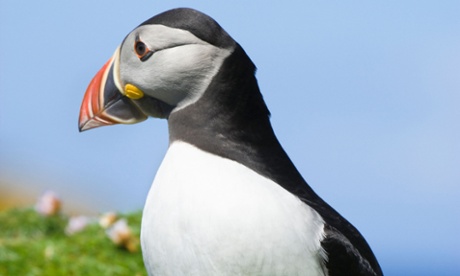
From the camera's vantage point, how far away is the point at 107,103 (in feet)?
11.2

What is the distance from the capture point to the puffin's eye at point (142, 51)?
320 cm

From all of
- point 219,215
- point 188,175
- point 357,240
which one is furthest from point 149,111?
point 357,240

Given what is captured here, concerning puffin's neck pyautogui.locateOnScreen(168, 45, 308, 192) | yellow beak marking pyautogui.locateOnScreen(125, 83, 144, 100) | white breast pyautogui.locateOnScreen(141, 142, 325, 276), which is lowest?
white breast pyautogui.locateOnScreen(141, 142, 325, 276)

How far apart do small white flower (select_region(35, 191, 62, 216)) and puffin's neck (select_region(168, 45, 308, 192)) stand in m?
4.10

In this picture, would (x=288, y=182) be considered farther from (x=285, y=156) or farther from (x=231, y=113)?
(x=231, y=113)

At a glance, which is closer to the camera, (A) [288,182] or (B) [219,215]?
(B) [219,215]

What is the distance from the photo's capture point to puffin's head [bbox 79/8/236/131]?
3.13 meters

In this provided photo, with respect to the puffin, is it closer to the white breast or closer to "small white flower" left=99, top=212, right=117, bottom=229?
the white breast

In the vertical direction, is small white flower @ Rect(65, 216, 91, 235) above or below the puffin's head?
below

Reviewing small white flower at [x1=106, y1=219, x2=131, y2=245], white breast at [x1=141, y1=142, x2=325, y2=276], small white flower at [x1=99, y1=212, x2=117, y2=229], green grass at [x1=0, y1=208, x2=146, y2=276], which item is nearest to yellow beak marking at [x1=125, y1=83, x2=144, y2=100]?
white breast at [x1=141, y1=142, x2=325, y2=276]

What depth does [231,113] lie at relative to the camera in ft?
10.2

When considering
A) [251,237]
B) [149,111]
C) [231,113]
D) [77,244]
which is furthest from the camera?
[77,244]

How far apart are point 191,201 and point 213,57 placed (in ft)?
1.91

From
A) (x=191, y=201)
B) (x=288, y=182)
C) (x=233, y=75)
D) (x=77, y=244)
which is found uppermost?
(x=233, y=75)
